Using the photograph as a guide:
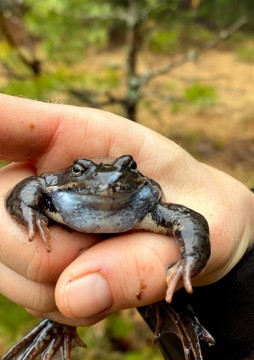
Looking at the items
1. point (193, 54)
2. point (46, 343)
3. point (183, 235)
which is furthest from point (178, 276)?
point (193, 54)

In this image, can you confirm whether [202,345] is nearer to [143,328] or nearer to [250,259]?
[250,259]

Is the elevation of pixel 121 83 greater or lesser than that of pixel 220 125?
greater

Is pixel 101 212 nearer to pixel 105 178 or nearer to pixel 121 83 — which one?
pixel 105 178

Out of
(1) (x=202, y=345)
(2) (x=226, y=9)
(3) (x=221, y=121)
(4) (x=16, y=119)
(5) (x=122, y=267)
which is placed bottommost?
(3) (x=221, y=121)

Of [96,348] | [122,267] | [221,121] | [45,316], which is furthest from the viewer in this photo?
[221,121]

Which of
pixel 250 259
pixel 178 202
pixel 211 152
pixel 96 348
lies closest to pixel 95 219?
pixel 178 202

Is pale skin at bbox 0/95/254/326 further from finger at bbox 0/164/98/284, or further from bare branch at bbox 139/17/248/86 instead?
bare branch at bbox 139/17/248/86

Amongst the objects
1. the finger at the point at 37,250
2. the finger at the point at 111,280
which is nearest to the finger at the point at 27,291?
the finger at the point at 37,250
